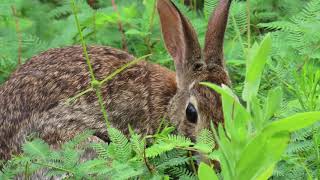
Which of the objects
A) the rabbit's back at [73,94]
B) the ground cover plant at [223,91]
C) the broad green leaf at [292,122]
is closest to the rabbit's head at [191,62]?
the ground cover plant at [223,91]

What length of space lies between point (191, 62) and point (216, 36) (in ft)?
0.87

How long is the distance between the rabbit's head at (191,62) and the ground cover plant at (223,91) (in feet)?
0.57

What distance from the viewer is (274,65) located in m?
5.02

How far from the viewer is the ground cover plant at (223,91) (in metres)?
2.60

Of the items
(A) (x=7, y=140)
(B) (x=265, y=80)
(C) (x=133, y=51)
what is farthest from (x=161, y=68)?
(A) (x=7, y=140)

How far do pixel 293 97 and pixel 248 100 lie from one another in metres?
2.40

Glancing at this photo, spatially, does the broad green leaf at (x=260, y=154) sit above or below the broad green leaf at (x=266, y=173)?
above

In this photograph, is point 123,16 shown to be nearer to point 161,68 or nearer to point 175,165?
point 161,68

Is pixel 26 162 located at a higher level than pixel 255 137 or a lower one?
lower

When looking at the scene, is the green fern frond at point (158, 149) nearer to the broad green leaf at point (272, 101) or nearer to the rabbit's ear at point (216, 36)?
the broad green leaf at point (272, 101)

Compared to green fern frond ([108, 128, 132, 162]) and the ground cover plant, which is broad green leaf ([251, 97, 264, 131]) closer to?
the ground cover plant

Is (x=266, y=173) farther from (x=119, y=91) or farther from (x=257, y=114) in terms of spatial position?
→ (x=119, y=91)

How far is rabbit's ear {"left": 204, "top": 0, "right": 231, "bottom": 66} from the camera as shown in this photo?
5.21m

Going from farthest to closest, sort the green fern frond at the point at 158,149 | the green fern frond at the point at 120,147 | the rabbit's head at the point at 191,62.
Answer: the rabbit's head at the point at 191,62 < the green fern frond at the point at 120,147 < the green fern frond at the point at 158,149
